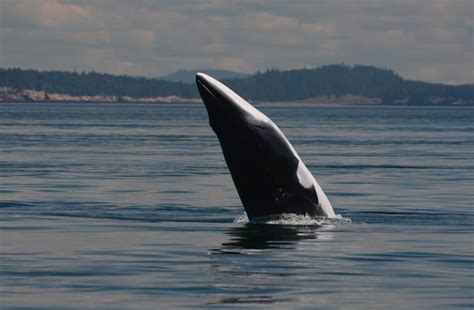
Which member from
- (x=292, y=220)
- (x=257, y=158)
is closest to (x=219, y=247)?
(x=257, y=158)

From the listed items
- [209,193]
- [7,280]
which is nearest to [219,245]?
[7,280]

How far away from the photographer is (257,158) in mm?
24094

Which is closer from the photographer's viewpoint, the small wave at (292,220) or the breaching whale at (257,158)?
the breaching whale at (257,158)

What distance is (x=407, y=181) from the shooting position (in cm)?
4600

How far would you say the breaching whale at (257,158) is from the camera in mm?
23359

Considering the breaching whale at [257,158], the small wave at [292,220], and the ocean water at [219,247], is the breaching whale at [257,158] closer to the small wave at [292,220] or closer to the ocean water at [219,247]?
the small wave at [292,220]

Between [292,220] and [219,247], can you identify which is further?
[292,220]

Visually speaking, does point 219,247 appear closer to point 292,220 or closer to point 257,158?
point 257,158

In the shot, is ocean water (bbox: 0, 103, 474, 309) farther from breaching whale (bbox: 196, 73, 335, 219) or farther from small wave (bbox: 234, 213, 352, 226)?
breaching whale (bbox: 196, 73, 335, 219)

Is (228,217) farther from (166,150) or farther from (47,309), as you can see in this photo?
(166,150)

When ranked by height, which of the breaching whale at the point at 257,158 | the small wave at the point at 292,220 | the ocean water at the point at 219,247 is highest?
the breaching whale at the point at 257,158

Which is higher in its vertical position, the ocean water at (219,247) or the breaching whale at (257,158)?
the breaching whale at (257,158)

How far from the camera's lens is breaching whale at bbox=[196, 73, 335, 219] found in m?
23.4

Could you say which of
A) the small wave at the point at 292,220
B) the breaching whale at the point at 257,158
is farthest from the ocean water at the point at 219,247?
the breaching whale at the point at 257,158
